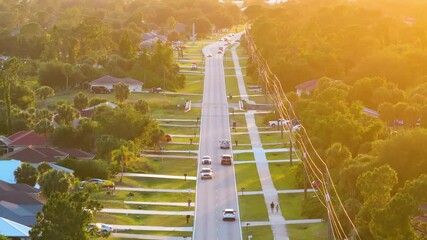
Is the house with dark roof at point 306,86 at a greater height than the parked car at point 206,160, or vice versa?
the house with dark roof at point 306,86

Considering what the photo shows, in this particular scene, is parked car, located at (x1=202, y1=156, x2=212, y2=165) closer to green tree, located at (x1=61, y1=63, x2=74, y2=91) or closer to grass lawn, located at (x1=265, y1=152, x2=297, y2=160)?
grass lawn, located at (x1=265, y1=152, x2=297, y2=160)

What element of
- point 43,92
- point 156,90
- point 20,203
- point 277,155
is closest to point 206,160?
point 277,155

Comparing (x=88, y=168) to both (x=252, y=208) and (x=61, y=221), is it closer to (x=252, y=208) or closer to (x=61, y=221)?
(x=252, y=208)

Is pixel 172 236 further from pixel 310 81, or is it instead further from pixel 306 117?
pixel 310 81

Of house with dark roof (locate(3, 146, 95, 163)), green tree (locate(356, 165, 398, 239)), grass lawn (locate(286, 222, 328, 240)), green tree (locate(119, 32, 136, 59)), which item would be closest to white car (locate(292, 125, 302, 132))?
house with dark roof (locate(3, 146, 95, 163))

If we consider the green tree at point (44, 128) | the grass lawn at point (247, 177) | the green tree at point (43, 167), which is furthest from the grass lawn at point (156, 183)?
the green tree at point (44, 128)

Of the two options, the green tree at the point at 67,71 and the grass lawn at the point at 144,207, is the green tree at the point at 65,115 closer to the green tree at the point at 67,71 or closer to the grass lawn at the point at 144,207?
the grass lawn at the point at 144,207
